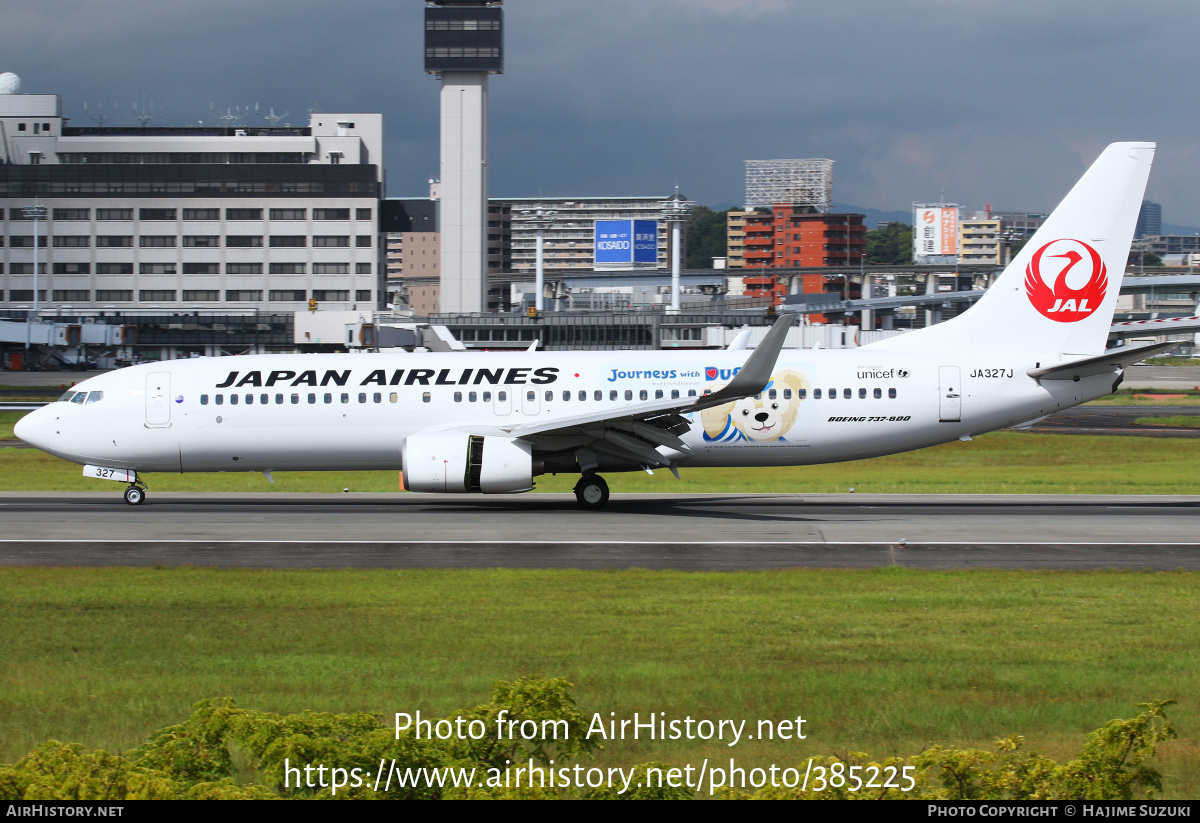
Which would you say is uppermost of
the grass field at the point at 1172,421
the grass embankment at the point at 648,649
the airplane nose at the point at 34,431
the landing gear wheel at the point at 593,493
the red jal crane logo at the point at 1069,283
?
the red jal crane logo at the point at 1069,283

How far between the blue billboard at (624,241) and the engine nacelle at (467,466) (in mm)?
110982

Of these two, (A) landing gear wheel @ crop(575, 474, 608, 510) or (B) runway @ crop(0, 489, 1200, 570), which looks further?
(A) landing gear wheel @ crop(575, 474, 608, 510)

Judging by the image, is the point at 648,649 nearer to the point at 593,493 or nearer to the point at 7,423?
the point at 593,493

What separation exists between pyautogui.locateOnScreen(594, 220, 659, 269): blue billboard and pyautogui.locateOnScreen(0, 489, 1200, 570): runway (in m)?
107

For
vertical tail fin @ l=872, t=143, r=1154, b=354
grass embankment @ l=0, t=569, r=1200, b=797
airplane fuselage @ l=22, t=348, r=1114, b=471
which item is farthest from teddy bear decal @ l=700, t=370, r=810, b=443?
grass embankment @ l=0, t=569, r=1200, b=797

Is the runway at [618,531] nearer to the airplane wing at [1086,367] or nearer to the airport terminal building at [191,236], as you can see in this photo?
the airplane wing at [1086,367]

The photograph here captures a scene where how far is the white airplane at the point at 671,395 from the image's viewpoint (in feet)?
87.8

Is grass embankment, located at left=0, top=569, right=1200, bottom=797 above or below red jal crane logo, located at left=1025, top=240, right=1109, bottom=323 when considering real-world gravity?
below

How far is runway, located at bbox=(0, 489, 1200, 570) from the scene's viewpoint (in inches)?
752

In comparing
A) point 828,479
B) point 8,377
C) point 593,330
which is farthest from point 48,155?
point 828,479

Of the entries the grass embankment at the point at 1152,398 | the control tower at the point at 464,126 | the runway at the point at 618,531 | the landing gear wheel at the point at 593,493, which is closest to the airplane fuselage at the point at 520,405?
the landing gear wheel at the point at 593,493

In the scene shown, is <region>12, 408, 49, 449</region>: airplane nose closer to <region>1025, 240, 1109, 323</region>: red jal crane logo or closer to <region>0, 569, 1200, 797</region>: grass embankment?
<region>0, 569, 1200, 797</region>: grass embankment

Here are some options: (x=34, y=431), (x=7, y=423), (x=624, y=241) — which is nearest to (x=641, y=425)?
(x=34, y=431)
